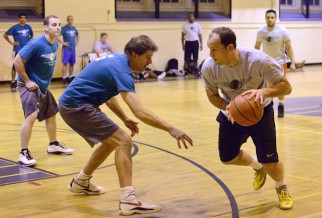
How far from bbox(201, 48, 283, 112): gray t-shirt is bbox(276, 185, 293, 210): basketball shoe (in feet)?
2.74

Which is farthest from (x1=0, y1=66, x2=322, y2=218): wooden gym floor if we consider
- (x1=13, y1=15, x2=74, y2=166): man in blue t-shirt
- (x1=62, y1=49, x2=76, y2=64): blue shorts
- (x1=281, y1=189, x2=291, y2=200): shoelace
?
(x1=62, y1=49, x2=76, y2=64): blue shorts

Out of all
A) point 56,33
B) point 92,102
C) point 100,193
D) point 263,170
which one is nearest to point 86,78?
point 92,102

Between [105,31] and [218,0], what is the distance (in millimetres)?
6050

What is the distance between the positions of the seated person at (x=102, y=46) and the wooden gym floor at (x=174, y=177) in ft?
30.4

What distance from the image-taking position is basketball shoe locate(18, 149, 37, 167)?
823cm

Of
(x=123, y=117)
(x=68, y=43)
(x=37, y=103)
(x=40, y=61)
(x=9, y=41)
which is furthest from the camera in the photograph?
(x=68, y=43)

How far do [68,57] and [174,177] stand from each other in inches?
551

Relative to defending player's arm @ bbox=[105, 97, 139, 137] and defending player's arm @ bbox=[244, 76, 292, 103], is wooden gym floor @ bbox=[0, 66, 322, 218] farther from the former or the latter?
defending player's arm @ bbox=[244, 76, 292, 103]

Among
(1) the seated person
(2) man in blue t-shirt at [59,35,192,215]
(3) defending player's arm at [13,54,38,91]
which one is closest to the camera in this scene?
(2) man in blue t-shirt at [59,35,192,215]

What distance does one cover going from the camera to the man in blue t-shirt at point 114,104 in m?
5.77

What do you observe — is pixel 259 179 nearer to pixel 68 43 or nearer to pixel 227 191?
pixel 227 191

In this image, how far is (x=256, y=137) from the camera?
5957mm

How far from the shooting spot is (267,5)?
27156mm

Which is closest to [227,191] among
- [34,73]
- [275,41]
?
[34,73]
